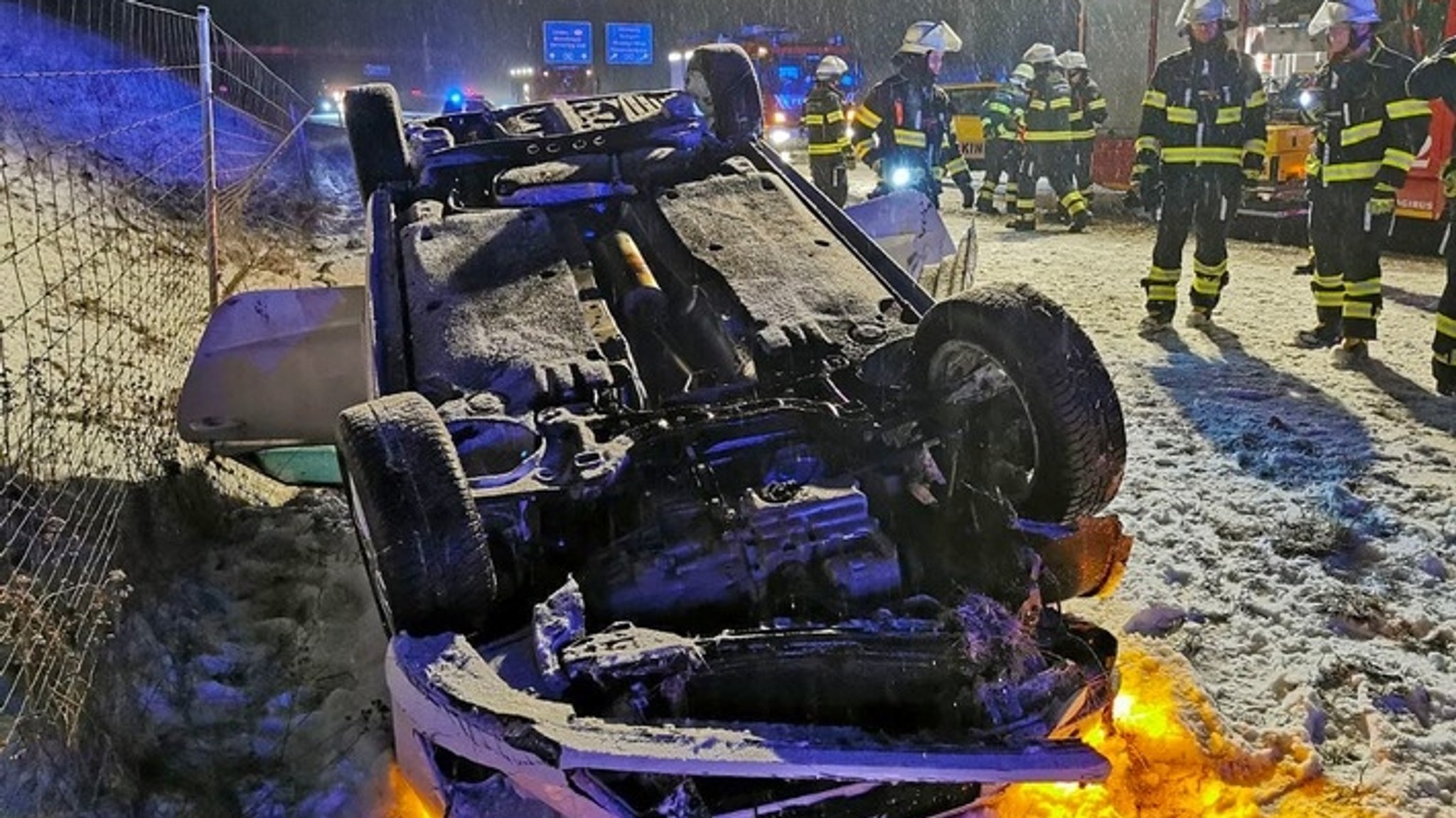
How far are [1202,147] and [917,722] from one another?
5348 mm

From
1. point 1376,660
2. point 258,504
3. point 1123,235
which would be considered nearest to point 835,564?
point 1376,660

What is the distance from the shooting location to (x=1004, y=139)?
11.9m

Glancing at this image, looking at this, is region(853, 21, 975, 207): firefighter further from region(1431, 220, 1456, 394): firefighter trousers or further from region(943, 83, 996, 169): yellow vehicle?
region(943, 83, 996, 169): yellow vehicle

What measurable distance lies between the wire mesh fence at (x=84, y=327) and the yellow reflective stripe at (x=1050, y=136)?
268 inches

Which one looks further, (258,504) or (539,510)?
(258,504)

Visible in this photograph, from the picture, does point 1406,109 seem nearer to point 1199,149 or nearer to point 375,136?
point 1199,149

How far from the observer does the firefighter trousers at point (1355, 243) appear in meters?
5.80

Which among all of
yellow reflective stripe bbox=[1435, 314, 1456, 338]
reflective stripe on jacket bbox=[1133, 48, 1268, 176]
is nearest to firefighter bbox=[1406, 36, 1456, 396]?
yellow reflective stripe bbox=[1435, 314, 1456, 338]

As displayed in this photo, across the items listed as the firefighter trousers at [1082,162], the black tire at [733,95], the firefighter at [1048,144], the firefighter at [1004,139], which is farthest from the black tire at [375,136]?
the firefighter at [1004,139]

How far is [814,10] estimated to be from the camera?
102 ft

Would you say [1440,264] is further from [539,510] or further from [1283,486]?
[539,510]

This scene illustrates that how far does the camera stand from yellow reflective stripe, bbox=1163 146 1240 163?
645 cm

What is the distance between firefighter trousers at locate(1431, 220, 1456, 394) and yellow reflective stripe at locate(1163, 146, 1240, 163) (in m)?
1.34

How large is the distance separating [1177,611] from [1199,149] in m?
3.96
